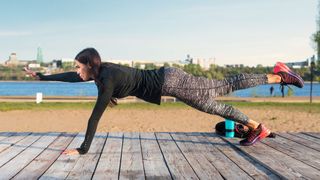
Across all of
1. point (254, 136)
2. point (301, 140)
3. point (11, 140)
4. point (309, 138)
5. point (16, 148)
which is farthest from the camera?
point (309, 138)

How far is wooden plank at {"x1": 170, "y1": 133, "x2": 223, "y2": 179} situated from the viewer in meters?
4.21

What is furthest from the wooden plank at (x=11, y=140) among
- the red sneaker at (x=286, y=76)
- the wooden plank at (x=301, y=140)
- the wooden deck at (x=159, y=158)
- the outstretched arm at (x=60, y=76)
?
the wooden plank at (x=301, y=140)

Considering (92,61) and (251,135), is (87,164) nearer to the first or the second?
(92,61)

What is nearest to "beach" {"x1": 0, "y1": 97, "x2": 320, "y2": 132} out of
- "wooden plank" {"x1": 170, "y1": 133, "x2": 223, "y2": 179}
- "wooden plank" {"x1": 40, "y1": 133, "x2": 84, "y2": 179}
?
"wooden plank" {"x1": 170, "y1": 133, "x2": 223, "y2": 179}

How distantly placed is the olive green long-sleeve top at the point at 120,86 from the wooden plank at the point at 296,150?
78.5 inches

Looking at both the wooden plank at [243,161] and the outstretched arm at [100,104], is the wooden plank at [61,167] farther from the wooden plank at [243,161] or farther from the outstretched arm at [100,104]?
the wooden plank at [243,161]

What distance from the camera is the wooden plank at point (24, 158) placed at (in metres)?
4.23

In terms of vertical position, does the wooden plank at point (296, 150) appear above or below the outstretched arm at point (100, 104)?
below

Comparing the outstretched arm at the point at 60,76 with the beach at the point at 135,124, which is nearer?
the outstretched arm at the point at 60,76

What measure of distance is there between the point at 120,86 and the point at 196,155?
4.52ft

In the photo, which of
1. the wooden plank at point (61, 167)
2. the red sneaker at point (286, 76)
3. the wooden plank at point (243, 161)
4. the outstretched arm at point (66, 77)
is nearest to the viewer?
the wooden plank at point (61, 167)

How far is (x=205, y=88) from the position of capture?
5.54m

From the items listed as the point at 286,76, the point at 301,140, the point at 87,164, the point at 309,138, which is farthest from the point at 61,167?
the point at 309,138

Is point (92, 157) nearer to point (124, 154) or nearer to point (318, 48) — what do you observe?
point (124, 154)
